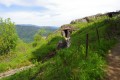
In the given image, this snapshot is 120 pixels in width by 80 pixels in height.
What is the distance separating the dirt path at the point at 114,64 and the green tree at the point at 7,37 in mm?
86772

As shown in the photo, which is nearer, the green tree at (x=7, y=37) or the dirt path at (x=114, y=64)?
the dirt path at (x=114, y=64)

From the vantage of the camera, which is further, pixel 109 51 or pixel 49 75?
pixel 109 51

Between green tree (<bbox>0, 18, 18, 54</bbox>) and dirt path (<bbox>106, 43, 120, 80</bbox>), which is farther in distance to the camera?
green tree (<bbox>0, 18, 18, 54</bbox>)

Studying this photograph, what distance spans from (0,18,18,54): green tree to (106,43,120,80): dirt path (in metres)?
86.8

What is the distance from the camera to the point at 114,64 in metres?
20.9

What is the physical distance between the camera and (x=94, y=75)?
1762cm

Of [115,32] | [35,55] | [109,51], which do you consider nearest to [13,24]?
[35,55]

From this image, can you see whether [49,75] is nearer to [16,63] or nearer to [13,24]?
[16,63]

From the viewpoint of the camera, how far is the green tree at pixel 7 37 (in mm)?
107875

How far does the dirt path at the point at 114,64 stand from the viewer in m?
18.6

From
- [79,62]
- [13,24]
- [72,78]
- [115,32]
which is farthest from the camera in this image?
[13,24]

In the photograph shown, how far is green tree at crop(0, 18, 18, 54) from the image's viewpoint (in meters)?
108

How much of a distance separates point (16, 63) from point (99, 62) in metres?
30.1

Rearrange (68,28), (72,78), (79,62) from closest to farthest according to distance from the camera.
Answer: (72,78), (79,62), (68,28)
